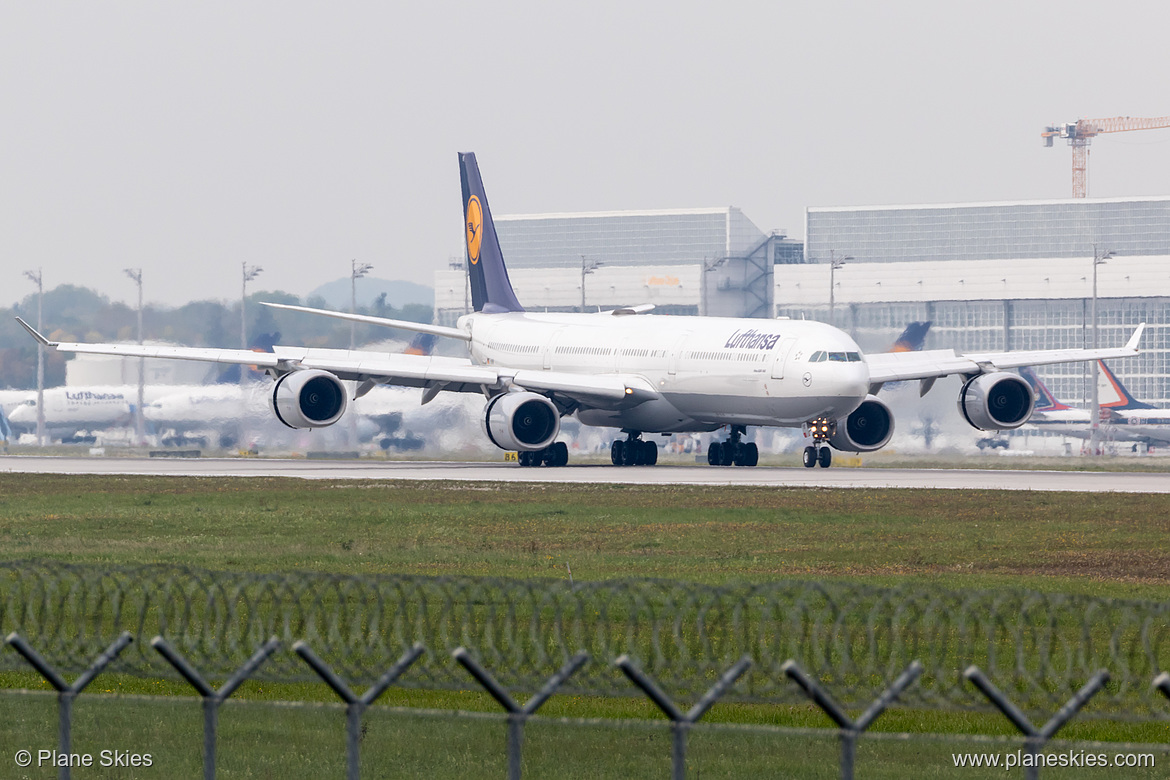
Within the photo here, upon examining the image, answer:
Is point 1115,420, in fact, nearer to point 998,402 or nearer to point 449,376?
point 998,402

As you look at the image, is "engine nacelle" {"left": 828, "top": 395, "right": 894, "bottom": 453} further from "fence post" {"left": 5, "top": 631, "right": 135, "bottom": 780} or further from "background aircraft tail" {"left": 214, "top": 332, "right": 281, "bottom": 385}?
"fence post" {"left": 5, "top": 631, "right": 135, "bottom": 780}

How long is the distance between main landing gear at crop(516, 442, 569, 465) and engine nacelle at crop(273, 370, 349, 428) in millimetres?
6029

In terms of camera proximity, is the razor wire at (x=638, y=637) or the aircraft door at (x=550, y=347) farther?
the aircraft door at (x=550, y=347)

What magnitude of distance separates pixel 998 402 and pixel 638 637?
35.4 meters

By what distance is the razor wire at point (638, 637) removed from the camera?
12.7 meters

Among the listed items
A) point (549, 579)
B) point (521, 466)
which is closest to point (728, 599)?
point (549, 579)

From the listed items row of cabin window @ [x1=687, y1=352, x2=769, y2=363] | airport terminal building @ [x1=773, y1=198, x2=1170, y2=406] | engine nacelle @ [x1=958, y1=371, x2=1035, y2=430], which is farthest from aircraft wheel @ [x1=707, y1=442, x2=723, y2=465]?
airport terminal building @ [x1=773, y1=198, x2=1170, y2=406]

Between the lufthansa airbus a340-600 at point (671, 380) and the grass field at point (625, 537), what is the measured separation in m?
8.19

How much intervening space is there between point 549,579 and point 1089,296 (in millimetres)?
123680

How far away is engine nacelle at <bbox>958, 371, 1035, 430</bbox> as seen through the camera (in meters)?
49.8

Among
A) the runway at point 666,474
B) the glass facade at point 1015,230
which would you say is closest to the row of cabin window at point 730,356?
the runway at point 666,474

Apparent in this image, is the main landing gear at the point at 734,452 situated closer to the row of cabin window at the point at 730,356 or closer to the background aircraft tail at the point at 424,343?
the row of cabin window at the point at 730,356

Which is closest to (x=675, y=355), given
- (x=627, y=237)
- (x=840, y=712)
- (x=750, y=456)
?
(x=750, y=456)

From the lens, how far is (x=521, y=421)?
162ft
